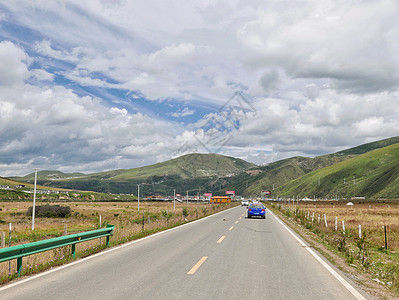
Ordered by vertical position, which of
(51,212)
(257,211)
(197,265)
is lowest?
(51,212)

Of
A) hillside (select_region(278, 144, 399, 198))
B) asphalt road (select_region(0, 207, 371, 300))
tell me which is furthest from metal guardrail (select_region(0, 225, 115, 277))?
hillside (select_region(278, 144, 399, 198))

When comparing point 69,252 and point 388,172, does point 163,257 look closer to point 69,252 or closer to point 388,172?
point 69,252

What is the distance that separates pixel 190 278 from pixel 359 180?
517 feet

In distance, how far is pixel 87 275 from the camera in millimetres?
7852

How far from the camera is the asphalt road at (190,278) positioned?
6.29 m

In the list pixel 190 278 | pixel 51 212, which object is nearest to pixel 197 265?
pixel 190 278

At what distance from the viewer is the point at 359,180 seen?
147 meters

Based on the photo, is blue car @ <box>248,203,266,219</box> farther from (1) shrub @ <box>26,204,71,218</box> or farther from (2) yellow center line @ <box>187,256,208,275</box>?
(1) shrub @ <box>26,204,71,218</box>

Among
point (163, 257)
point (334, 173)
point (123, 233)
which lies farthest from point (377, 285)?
point (334, 173)

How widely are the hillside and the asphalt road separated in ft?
363

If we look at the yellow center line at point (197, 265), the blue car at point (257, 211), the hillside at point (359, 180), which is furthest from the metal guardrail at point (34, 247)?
the hillside at point (359, 180)

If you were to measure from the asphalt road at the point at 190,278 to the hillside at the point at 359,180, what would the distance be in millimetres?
110676

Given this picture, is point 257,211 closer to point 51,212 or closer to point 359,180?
point 51,212

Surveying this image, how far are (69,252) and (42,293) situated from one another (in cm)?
464
